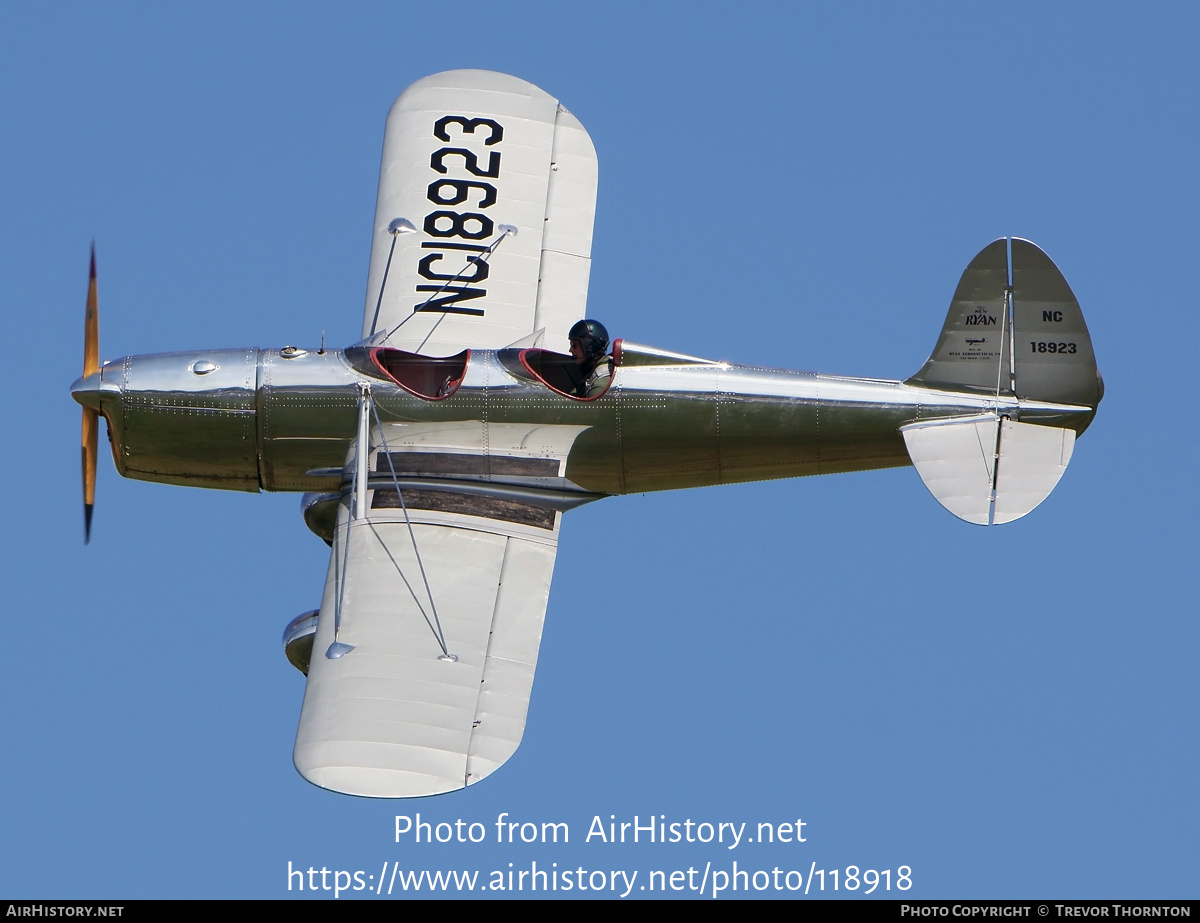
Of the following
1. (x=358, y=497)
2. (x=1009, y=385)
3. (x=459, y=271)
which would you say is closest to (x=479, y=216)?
(x=459, y=271)

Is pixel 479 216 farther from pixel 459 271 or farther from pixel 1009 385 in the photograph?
pixel 1009 385

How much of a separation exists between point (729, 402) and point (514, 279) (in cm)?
265

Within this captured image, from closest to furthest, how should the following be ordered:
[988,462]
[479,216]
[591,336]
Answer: [988,462], [591,336], [479,216]

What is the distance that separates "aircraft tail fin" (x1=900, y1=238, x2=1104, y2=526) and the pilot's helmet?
2.66 meters

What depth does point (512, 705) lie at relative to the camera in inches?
775

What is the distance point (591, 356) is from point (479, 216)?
2.61m

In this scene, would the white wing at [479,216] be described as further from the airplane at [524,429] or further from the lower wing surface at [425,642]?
the lower wing surface at [425,642]

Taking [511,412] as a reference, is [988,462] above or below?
below

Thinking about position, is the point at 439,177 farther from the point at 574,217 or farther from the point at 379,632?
the point at 379,632

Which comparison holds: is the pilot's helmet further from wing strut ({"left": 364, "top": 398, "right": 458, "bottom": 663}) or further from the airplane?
wing strut ({"left": 364, "top": 398, "right": 458, "bottom": 663})

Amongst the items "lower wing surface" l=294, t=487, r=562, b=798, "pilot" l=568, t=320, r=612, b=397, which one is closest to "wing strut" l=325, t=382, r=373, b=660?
"lower wing surface" l=294, t=487, r=562, b=798

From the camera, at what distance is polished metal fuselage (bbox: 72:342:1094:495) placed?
70.5ft

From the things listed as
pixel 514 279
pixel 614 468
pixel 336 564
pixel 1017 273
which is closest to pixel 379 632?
pixel 336 564

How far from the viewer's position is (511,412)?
21.5m
